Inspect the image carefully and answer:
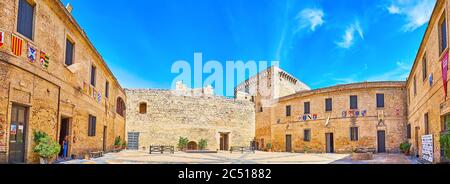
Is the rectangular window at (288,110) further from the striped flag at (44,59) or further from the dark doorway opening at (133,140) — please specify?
the striped flag at (44,59)

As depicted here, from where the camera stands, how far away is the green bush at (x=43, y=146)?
822 centimetres

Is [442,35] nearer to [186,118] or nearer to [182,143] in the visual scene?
[182,143]

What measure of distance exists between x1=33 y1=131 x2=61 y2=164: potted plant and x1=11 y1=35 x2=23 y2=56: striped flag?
231 centimetres

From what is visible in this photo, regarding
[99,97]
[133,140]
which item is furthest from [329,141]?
[99,97]

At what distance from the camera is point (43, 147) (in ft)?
27.1

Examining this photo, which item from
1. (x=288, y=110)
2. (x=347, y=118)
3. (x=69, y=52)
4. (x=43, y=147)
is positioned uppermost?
(x=69, y=52)

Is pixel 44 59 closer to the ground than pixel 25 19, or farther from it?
closer to the ground

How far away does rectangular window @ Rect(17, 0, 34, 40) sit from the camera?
7.59 metres

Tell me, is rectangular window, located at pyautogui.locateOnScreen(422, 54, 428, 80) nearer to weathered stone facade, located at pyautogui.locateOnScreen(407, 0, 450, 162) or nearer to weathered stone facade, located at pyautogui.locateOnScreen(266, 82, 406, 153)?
weathered stone facade, located at pyautogui.locateOnScreen(407, 0, 450, 162)

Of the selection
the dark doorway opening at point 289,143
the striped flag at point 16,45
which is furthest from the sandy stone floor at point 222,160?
the dark doorway opening at point 289,143

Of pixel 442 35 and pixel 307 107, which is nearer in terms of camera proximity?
pixel 442 35

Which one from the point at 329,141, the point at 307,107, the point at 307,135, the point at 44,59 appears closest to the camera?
the point at 44,59

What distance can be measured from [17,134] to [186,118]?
1881 centimetres
